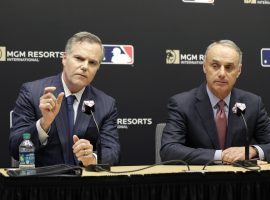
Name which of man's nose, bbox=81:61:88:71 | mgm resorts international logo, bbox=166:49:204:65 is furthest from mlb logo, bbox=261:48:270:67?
man's nose, bbox=81:61:88:71

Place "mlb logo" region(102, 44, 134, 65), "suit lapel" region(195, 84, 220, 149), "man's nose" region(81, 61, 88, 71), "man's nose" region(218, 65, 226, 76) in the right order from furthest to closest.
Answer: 1. "mlb logo" region(102, 44, 134, 65)
2. "man's nose" region(218, 65, 226, 76)
3. "suit lapel" region(195, 84, 220, 149)
4. "man's nose" region(81, 61, 88, 71)

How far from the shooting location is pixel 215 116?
3.82 meters

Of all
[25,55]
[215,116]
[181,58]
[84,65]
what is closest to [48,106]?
[84,65]

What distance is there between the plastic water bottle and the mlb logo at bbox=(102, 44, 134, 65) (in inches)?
63.1

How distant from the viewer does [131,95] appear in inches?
186

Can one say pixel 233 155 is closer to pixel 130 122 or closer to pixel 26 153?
pixel 26 153

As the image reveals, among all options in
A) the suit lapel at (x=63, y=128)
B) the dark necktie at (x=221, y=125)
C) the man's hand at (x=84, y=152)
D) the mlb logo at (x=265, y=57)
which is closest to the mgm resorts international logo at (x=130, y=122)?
the dark necktie at (x=221, y=125)

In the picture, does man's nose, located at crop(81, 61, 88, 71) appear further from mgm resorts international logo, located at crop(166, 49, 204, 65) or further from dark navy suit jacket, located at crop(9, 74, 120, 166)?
mgm resorts international logo, located at crop(166, 49, 204, 65)

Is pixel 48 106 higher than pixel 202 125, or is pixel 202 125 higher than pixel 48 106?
pixel 48 106

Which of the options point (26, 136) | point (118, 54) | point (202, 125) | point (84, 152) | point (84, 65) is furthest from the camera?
point (118, 54)

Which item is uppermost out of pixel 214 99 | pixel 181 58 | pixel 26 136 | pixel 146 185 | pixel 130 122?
pixel 181 58

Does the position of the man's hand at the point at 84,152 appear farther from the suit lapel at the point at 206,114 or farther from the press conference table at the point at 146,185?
the suit lapel at the point at 206,114

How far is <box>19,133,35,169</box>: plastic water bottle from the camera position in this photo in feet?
9.79

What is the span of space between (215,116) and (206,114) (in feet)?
0.25
